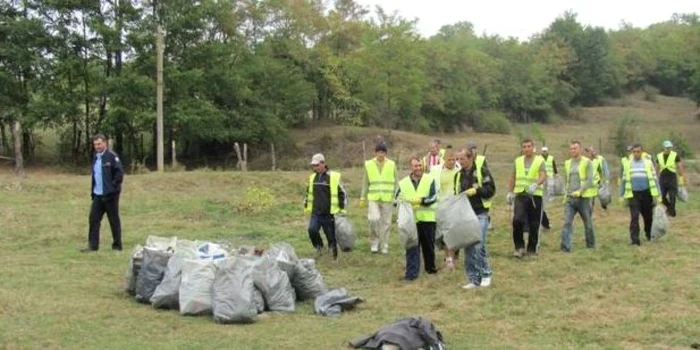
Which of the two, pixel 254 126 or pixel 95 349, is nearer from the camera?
pixel 95 349

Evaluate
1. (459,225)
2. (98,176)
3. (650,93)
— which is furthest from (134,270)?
(650,93)

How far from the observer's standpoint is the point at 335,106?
45375 millimetres

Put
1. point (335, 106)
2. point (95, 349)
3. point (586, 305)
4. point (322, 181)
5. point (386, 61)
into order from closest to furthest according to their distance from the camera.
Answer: point (95, 349), point (586, 305), point (322, 181), point (386, 61), point (335, 106)

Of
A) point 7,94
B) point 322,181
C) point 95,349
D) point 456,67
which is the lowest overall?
point 95,349

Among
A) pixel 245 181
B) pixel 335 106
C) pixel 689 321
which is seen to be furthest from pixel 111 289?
pixel 335 106

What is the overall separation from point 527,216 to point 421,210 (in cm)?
221

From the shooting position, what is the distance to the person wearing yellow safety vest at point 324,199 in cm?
1137

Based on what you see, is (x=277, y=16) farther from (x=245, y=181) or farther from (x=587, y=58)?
(x=587, y=58)

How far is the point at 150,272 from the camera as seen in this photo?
835cm

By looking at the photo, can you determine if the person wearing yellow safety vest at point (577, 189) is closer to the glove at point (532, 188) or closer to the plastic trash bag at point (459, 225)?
the glove at point (532, 188)

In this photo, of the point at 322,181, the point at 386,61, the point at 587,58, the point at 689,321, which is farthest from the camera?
the point at 587,58

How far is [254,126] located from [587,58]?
46056 mm

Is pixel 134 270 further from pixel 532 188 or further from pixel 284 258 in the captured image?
pixel 532 188

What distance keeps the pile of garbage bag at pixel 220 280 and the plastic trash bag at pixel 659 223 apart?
22.7 ft
